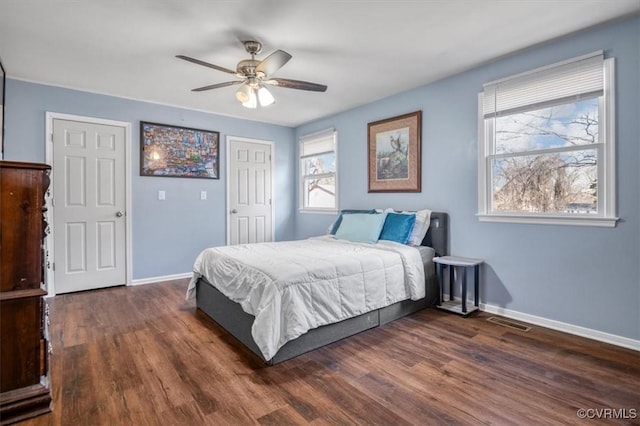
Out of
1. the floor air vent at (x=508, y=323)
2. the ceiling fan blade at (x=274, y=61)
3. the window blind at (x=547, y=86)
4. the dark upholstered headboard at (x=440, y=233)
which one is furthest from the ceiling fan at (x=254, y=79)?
the floor air vent at (x=508, y=323)

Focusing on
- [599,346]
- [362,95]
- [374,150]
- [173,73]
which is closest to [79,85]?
[173,73]

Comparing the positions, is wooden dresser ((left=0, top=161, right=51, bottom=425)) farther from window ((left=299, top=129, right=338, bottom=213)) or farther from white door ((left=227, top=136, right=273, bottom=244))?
window ((left=299, top=129, right=338, bottom=213))

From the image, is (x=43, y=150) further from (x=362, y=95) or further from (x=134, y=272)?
(x=362, y=95)

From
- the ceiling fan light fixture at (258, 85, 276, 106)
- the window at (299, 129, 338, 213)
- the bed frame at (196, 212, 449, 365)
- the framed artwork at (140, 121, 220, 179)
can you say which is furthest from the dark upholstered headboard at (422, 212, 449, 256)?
the framed artwork at (140, 121, 220, 179)

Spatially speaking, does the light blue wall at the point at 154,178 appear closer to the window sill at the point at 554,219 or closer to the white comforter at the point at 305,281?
the white comforter at the point at 305,281

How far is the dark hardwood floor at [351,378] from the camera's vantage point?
1.64 m

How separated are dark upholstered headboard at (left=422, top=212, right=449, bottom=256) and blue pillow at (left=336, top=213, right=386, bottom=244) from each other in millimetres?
554

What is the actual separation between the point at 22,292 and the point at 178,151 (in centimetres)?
311

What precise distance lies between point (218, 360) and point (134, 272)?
260 centimetres

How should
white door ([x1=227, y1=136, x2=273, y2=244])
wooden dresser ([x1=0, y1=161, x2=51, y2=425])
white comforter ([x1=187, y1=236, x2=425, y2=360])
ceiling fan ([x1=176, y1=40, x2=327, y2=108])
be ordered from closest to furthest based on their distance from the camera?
1. wooden dresser ([x1=0, y1=161, x2=51, y2=425])
2. white comforter ([x1=187, y1=236, x2=425, y2=360])
3. ceiling fan ([x1=176, y1=40, x2=327, y2=108])
4. white door ([x1=227, y1=136, x2=273, y2=244])

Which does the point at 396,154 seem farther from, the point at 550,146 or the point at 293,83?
the point at 293,83

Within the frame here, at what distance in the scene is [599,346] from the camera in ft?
7.79

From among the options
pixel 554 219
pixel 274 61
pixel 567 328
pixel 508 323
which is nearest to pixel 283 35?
pixel 274 61

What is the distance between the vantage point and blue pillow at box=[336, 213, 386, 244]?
11.5 ft
